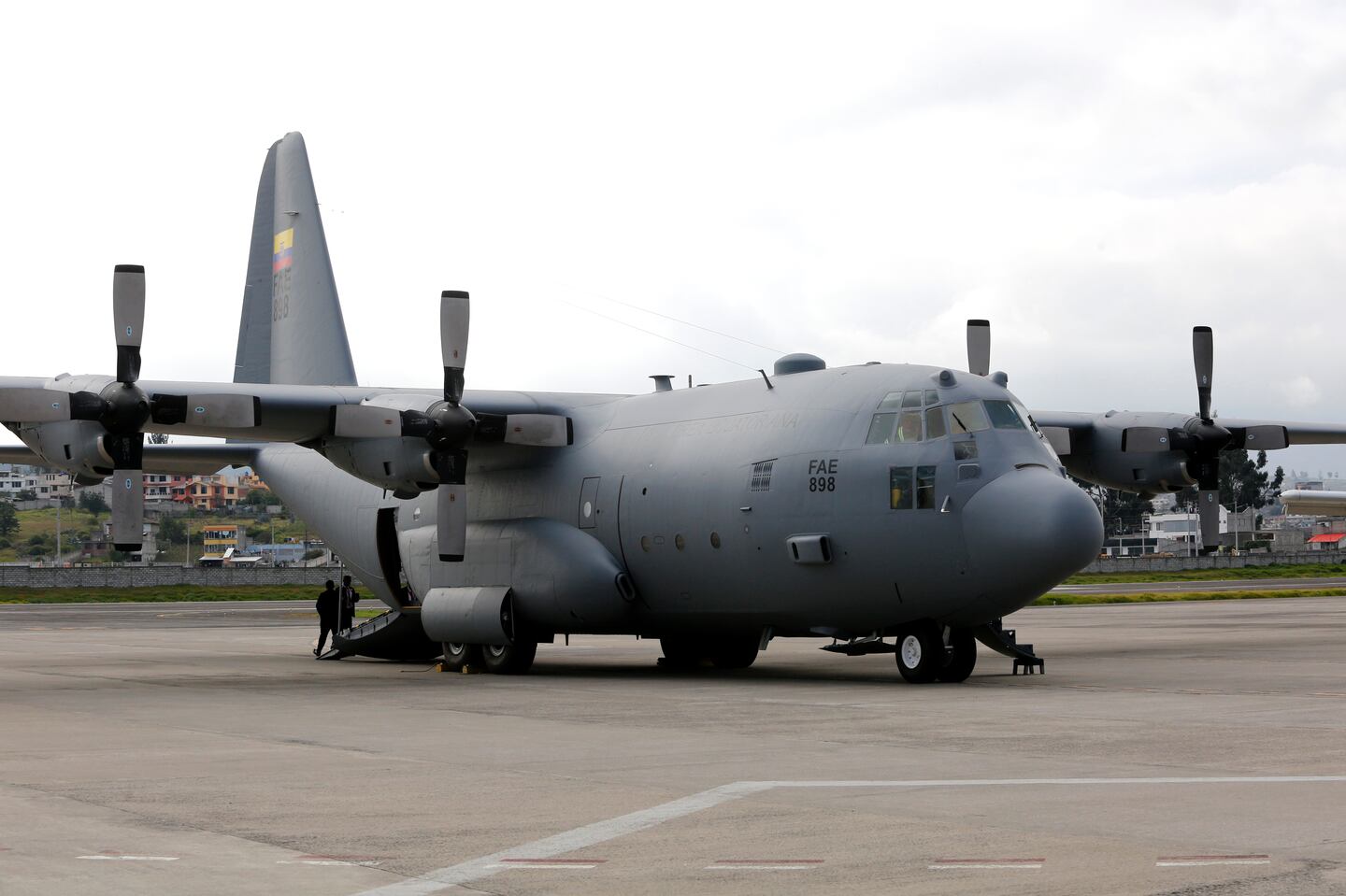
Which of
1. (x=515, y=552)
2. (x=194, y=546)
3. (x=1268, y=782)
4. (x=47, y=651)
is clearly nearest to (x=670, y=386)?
(x=515, y=552)

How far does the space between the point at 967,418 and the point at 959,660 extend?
3034mm

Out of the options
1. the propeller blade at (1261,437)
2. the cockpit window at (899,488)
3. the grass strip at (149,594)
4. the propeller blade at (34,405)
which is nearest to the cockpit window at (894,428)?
the cockpit window at (899,488)

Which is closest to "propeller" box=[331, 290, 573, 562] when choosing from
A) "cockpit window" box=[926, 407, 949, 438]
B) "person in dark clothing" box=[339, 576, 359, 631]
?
"person in dark clothing" box=[339, 576, 359, 631]

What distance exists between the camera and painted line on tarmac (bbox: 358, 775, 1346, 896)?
21.6ft

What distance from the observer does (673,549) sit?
21125mm

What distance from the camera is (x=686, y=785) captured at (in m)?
9.51

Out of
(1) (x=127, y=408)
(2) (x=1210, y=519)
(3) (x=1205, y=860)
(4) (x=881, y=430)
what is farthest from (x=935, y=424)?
(3) (x=1205, y=860)

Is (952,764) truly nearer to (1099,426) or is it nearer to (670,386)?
(670,386)

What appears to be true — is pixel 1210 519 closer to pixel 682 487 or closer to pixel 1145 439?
pixel 1145 439

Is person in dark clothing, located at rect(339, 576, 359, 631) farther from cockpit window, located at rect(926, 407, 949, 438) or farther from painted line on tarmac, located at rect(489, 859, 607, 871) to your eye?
painted line on tarmac, located at rect(489, 859, 607, 871)

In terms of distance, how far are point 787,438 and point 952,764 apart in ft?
32.1

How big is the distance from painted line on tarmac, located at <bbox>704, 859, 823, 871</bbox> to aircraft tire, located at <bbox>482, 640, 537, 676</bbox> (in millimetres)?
16119

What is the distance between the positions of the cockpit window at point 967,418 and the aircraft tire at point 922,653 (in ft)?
7.98

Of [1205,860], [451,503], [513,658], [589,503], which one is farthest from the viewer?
[513,658]
